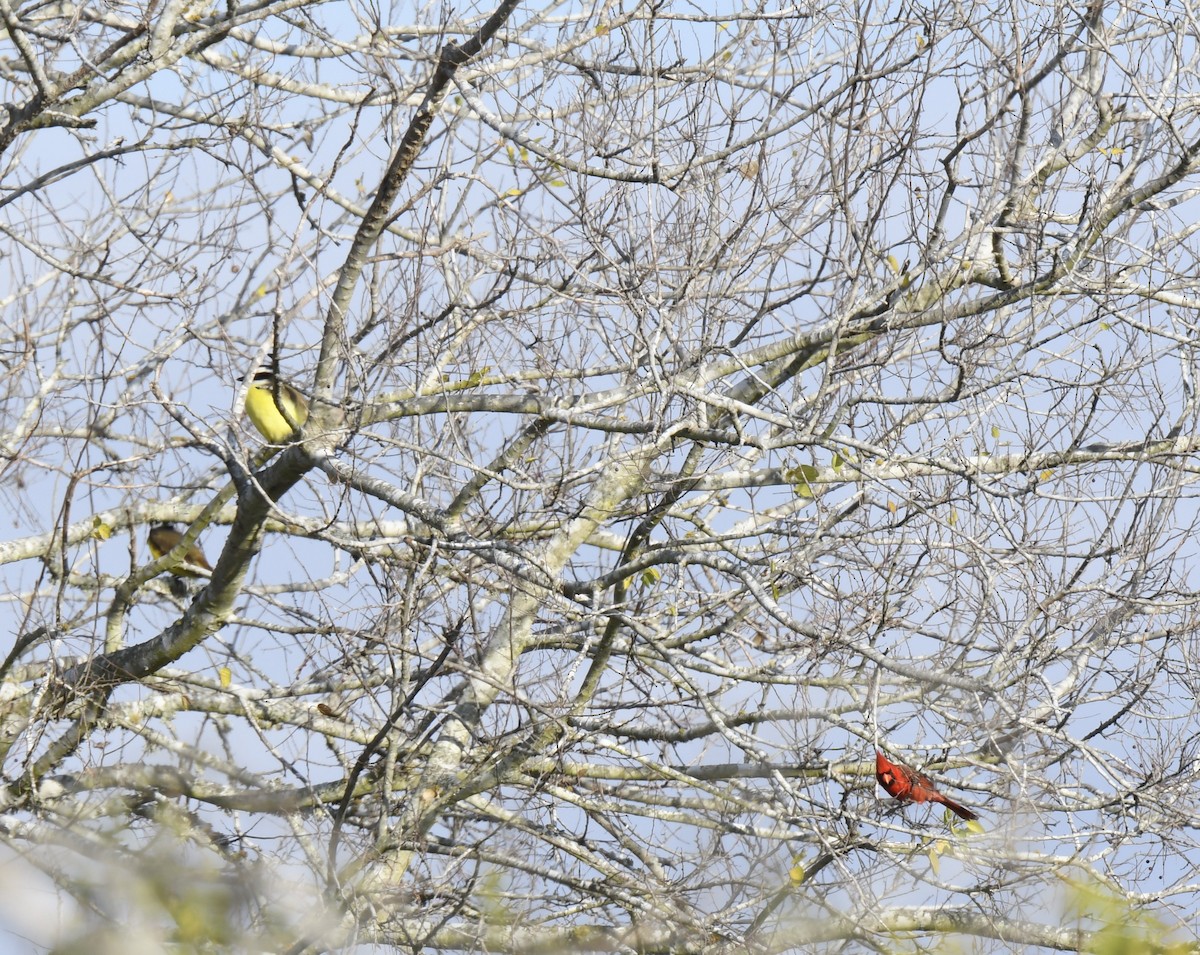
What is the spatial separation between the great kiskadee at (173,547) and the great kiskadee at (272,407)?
1.11m

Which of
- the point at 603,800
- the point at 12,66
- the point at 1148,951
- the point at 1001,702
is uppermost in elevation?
the point at 12,66

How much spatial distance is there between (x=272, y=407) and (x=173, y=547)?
1532mm

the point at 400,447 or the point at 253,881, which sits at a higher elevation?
the point at 400,447

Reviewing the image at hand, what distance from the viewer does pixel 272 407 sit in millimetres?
6809

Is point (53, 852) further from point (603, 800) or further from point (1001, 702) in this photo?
point (1001, 702)

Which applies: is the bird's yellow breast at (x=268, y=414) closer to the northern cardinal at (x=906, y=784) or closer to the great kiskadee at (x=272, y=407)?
the great kiskadee at (x=272, y=407)

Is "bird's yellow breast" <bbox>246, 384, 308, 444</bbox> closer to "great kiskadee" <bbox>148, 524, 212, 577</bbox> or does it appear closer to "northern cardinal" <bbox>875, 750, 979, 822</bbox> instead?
"great kiskadee" <bbox>148, 524, 212, 577</bbox>

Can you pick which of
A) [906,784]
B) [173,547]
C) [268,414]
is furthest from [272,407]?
[906,784]


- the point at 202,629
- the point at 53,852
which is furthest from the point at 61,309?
the point at 53,852

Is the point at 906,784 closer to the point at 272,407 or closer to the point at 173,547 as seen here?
the point at 272,407

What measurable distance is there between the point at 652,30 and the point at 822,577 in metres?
2.76

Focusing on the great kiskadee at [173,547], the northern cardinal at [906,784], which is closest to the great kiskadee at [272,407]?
the great kiskadee at [173,547]

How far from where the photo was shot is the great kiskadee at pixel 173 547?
25.8ft

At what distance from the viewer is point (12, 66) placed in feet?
28.0
